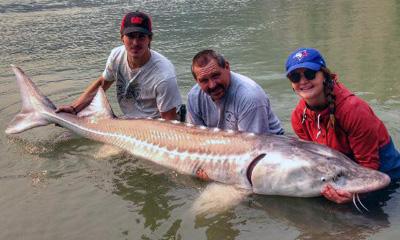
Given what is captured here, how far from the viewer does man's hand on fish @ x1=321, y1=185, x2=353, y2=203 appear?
3.03m

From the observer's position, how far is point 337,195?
307 centimetres

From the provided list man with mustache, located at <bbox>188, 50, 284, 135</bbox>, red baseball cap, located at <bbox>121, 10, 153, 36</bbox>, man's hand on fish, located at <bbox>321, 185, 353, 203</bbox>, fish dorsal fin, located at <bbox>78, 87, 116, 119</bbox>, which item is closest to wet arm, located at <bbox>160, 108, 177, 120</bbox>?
fish dorsal fin, located at <bbox>78, 87, 116, 119</bbox>

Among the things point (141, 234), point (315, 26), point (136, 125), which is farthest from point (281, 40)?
point (141, 234)

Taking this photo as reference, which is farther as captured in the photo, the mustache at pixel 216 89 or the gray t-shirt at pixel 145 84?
the gray t-shirt at pixel 145 84

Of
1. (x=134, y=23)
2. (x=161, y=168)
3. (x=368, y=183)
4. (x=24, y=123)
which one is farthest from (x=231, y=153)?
(x=24, y=123)

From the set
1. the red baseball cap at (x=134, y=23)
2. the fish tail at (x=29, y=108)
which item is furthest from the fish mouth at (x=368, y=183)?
the fish tail at (x=29, y=108)

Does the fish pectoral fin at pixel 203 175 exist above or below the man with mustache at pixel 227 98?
below

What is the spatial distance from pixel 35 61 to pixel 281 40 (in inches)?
222

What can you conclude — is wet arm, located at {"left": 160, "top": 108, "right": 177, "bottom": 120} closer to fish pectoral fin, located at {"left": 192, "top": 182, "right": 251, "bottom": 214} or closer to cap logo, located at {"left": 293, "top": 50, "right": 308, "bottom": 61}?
fish pectoral fin, located at {"left": 192, "top": 182, "right": 251, "bottom": 214}

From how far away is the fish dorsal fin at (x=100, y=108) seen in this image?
505cm

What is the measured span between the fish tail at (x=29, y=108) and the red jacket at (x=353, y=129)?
11.0 ft

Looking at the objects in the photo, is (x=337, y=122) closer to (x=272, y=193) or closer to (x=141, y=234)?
(x=272, y=193)

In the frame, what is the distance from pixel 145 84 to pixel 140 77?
10cm

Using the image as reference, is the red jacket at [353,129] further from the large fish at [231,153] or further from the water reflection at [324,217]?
the water reflection at [324,217]
